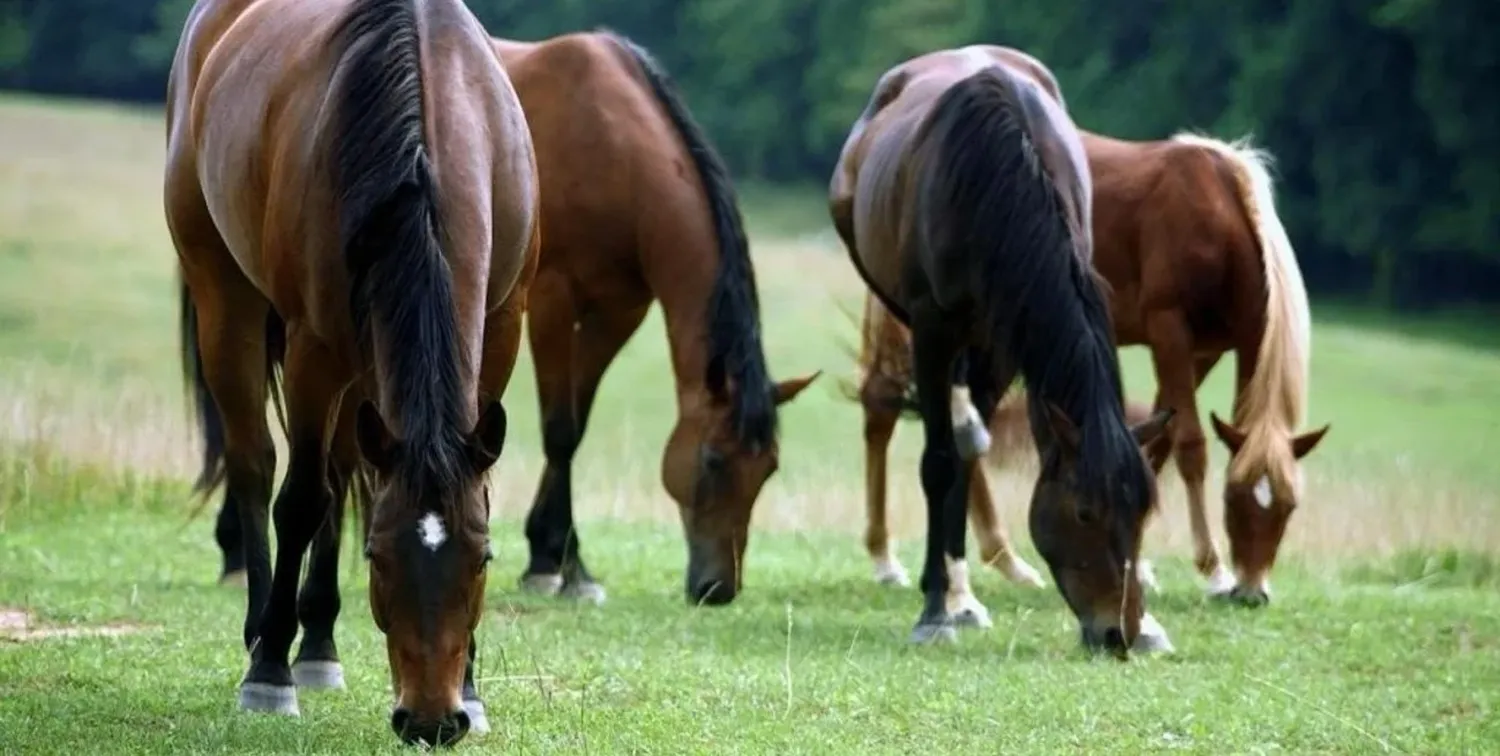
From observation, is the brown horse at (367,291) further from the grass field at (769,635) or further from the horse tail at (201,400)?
the horse tail at (201,400)

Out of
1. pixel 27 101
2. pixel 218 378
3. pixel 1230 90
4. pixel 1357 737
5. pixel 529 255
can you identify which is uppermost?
pixel 529 255

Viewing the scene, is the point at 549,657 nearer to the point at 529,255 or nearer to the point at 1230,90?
the point at 529,255

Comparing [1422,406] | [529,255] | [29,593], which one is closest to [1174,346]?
[529,255]

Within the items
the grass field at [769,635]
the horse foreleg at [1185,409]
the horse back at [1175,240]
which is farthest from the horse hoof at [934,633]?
the horse back at [1175,240]

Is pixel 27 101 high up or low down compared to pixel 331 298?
down

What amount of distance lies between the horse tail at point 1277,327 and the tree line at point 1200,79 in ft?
90.1

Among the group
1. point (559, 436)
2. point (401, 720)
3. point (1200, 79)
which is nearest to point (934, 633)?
point (559, 436)

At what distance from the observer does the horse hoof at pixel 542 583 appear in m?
9.51

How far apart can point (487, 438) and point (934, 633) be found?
3.61 m

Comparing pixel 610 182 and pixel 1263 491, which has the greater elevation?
pixel 610 182

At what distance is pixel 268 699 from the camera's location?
595 cm

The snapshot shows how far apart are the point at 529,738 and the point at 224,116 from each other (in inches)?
86.1

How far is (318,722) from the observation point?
577cm

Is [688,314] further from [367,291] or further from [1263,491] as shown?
[367,291]
